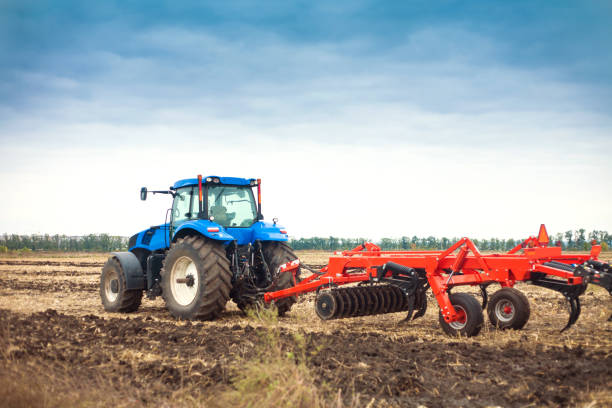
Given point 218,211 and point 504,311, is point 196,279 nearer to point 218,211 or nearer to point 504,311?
point 218,211

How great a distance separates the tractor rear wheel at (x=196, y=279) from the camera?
30.6 ft

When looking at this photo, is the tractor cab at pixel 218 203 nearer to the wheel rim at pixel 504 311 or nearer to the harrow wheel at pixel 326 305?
the harrow wheel at pixel 326 305

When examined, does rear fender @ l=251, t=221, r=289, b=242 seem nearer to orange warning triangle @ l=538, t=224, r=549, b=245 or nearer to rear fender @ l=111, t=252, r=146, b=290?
rear fender @ l=111, t=252, r=146, b=290

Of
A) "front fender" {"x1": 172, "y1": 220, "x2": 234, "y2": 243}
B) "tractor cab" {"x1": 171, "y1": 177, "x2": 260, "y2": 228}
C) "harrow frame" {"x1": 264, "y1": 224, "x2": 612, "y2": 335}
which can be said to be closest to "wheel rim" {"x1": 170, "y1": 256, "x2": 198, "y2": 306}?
"front fender" {"x1": 172, "y1": 220, "x2": 234, "y2": 243}

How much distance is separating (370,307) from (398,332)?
4.09 feet

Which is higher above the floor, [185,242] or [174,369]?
[185,242]

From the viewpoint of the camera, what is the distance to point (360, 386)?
208 inches

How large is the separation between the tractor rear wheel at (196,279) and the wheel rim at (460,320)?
3679mm

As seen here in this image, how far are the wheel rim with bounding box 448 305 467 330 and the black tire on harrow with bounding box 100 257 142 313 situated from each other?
6079 millimetres

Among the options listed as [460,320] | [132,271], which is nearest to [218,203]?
[132,271]

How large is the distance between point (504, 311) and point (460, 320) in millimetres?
810

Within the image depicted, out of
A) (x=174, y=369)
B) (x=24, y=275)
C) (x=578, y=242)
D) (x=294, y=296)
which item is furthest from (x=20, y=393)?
(x=578, y=242)

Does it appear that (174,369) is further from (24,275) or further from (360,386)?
(24,275)

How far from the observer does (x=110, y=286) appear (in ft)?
37.7
